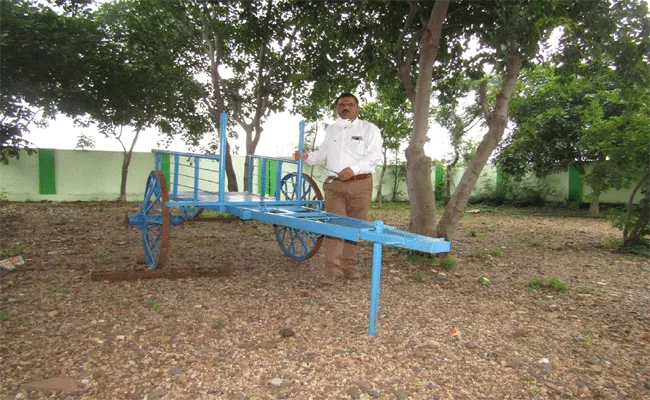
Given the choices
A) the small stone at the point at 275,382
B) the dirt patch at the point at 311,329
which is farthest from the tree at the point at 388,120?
the small stone at the point at 275,382

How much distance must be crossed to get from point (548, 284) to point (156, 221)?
14.1ft

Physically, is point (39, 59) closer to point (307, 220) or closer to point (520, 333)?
point (307, 220)

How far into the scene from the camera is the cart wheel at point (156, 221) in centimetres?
426

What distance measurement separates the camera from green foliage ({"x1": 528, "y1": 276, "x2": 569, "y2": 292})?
4.51 metres

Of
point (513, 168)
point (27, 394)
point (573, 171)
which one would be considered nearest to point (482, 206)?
point (513, 168)

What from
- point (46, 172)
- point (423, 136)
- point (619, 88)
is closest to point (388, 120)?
point (619, 88)

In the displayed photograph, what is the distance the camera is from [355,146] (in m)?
4.35

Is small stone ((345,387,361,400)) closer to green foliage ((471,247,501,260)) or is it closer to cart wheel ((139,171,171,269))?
cart wheel ((139,171,171,269))

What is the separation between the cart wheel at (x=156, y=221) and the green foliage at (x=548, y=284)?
12.5ft

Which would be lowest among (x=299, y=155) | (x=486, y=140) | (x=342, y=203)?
(x=342, y=203)

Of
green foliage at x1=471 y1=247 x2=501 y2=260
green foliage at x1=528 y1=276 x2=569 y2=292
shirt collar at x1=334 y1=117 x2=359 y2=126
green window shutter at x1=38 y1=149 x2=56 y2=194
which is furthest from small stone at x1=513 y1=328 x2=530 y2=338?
green window shutter at x1=38 y1=149 x2=56 y2=194

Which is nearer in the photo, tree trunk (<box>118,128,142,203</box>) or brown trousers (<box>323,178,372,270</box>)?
brown trousers (<box>323,178,372,270</box>)

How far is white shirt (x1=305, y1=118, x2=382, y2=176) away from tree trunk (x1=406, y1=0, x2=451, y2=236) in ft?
3.81

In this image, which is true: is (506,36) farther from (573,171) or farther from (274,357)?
(573,171)
